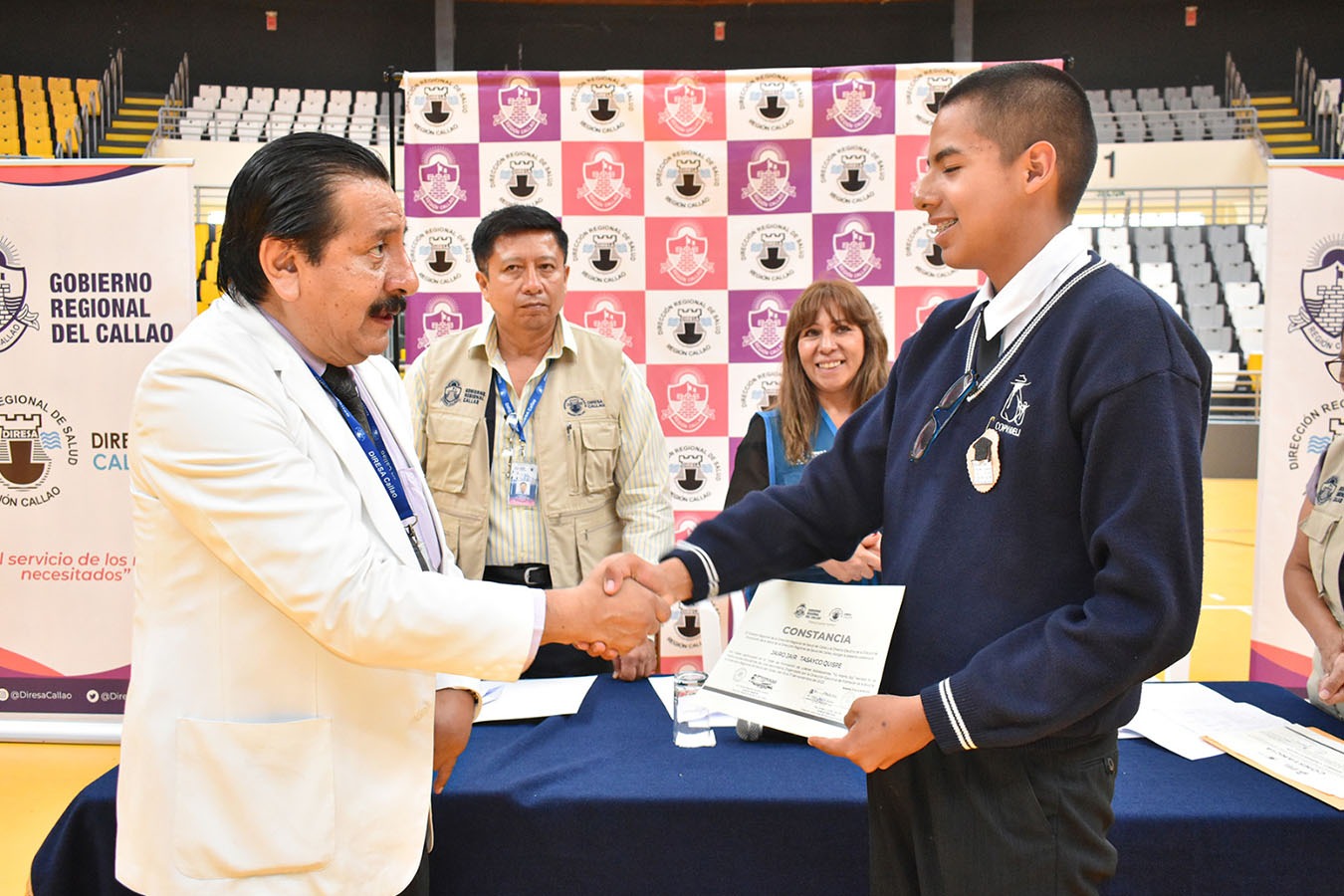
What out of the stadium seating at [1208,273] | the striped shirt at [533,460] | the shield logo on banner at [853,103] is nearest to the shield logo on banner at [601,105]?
the shield logo on banner at [853,103]

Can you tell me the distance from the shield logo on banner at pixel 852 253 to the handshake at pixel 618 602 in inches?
106

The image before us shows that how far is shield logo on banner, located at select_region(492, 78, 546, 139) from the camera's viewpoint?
13.4ft

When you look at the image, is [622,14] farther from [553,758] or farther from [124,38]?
[553,758]

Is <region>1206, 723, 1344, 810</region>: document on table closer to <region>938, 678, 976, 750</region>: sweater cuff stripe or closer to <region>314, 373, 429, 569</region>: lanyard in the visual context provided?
<region>938, 678, 976, 750</region>: sweater cuff stripe

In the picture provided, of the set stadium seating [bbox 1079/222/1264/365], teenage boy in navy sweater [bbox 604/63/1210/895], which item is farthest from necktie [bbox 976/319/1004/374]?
stadium seating [bbox 1079/222/1264/365]

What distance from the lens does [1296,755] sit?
1.85 m

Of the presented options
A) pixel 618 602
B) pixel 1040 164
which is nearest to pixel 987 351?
pixel 1040 164

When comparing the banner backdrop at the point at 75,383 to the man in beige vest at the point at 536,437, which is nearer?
the man in beige vest at the point at 536,437

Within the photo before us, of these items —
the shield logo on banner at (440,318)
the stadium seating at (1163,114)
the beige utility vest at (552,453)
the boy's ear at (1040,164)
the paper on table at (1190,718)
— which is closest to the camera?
the boy's ear at (1040,164)

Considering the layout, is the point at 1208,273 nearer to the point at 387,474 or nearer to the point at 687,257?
the point at 687,257

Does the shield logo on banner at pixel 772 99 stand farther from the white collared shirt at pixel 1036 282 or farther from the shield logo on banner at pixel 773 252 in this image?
the white collared shirt at pixel 1036 282

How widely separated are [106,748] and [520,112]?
3014 mm

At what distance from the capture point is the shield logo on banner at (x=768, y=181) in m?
4.11

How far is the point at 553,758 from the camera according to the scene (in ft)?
6.13
